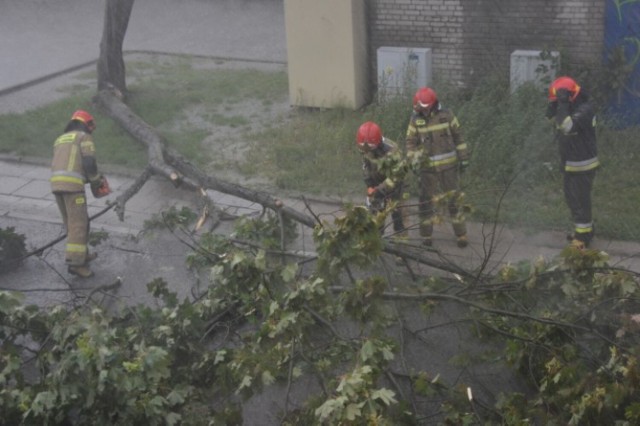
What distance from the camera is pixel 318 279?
4172 mm

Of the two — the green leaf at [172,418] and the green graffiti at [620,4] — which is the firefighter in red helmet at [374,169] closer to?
the green leaf at [172,418]

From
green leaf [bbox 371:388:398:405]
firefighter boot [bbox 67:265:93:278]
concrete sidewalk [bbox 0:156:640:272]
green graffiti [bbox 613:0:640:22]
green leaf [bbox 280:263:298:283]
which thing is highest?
green graffiti [bbox 613:0:640:22]

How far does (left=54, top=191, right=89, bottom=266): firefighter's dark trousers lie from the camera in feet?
23.9

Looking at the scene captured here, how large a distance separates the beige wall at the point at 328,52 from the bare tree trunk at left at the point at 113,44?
6.75ft

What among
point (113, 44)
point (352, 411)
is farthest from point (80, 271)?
point (113, 44)

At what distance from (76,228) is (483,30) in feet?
17.6

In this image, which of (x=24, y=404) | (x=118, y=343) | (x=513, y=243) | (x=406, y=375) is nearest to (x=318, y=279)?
(x=406, y=375)

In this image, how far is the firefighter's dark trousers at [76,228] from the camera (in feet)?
23.9

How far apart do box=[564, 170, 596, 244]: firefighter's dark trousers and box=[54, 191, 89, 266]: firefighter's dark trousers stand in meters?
4.00

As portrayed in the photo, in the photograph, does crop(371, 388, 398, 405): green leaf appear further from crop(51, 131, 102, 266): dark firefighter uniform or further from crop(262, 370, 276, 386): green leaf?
crop(51, 131, 102, 266): dark firefighter uniform

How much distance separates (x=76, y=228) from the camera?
732cm

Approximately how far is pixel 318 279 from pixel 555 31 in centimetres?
657

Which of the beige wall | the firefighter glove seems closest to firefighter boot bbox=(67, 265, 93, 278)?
the firefighter glove

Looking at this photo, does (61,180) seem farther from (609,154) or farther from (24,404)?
(609,154)
